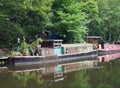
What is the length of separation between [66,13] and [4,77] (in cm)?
2585

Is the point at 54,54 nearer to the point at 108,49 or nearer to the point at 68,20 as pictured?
the point at 68,20

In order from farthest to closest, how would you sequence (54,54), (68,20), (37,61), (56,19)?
(56,19), (68,20), (54,54), (37,61)

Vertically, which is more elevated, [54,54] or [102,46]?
[102,46]

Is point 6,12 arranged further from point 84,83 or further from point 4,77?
point 84,83

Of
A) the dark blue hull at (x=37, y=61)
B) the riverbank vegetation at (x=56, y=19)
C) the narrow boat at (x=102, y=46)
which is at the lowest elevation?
the dark blue hull at (x=37, y=61)

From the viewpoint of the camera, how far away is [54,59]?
135 feet

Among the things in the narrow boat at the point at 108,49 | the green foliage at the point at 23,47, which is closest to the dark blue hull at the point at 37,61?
the green foliage at the point at 23,47

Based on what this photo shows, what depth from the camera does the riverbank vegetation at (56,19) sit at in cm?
3819

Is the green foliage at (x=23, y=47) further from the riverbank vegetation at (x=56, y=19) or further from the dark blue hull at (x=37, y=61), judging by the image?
the dark blue hull at (x=37, y=61)

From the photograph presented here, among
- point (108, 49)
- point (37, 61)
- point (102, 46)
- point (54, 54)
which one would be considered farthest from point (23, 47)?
point (108, 49)

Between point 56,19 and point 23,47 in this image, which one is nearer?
point 23,47

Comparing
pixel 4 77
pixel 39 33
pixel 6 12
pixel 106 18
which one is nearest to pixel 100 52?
pixel 106 18

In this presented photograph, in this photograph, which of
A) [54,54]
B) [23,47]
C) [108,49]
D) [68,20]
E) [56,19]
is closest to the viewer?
[23,47]

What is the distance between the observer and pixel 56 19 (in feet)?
161
